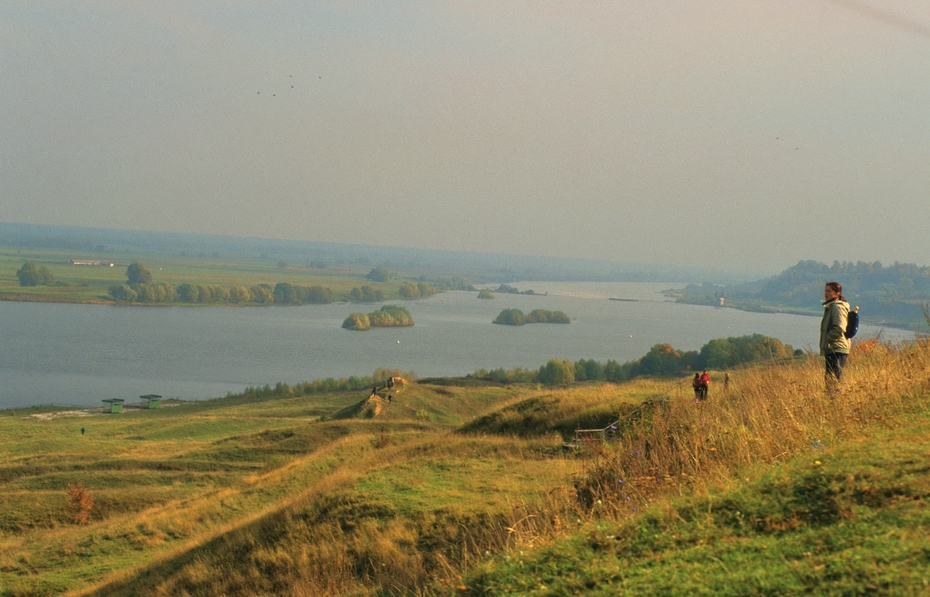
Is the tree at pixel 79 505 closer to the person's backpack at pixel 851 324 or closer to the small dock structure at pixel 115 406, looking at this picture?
the person's backpack at pixel 851 324

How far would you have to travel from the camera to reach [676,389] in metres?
19.4

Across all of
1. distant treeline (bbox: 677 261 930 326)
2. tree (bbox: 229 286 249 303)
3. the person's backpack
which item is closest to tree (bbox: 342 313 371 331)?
tree (bbox: 229 286 249 303)

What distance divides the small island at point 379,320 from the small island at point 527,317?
19318 millimetres

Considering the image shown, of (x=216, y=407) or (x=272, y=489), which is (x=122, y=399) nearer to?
(x=216, y=407)

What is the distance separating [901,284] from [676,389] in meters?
129

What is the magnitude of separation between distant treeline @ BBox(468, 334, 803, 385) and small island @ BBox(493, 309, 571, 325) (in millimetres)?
78343

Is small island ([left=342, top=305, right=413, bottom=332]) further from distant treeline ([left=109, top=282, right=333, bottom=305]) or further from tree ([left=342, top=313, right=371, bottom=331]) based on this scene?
distant treeline ([left=109, top=282, right=333, bottom=305])

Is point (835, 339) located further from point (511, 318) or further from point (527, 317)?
point (527, 317)

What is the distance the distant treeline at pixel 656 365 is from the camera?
6192 cm

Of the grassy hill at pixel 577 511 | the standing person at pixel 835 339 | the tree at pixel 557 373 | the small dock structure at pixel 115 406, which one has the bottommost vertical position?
the small dock structure at pixel 115 406

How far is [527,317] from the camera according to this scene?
543ft

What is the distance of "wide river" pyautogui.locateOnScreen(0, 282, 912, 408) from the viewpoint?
8762 centimetres

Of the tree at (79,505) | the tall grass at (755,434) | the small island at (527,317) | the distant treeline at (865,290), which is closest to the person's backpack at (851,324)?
the tall grass at (755,434)

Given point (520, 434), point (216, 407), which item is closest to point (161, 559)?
point (520, 434)
